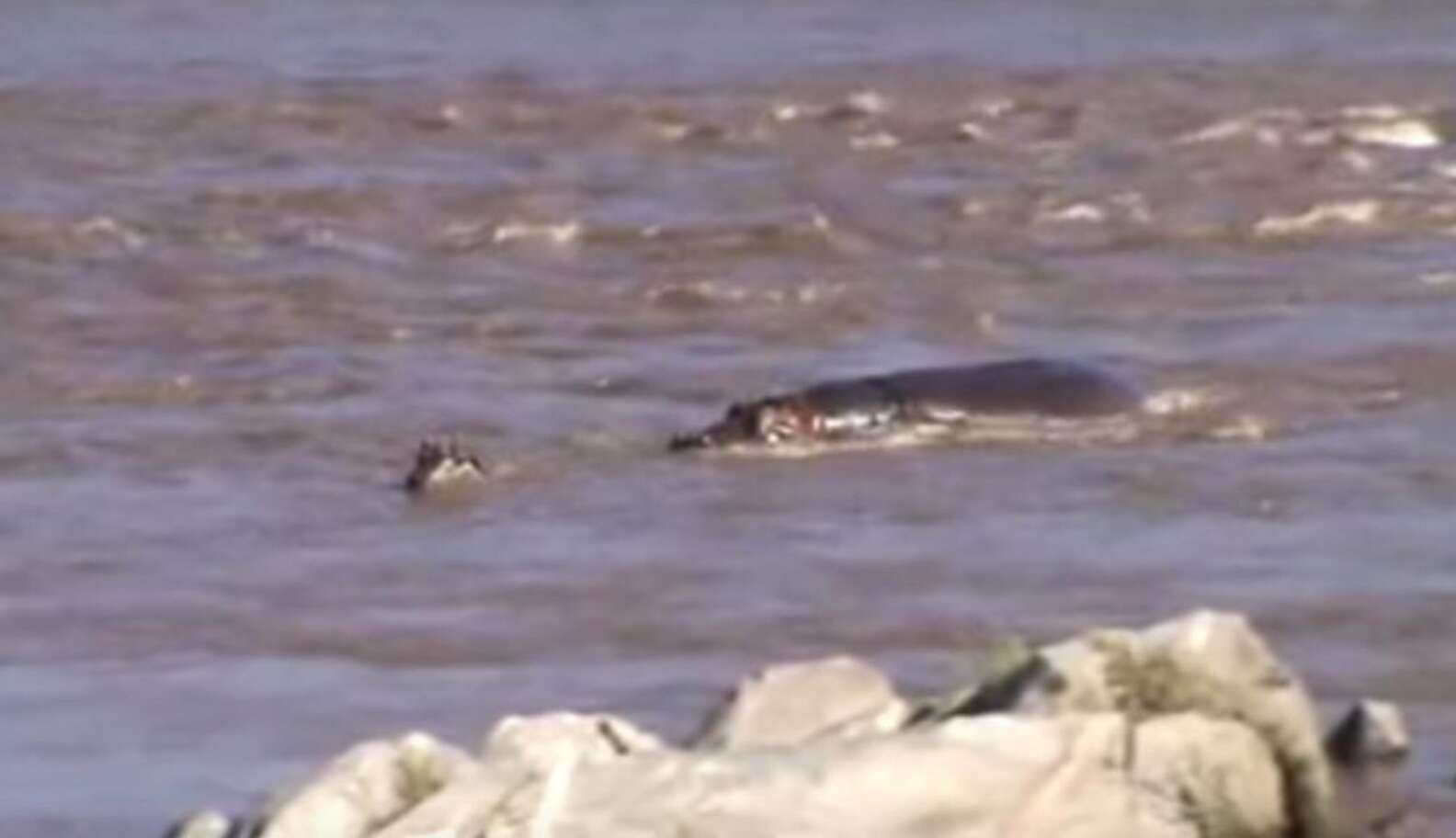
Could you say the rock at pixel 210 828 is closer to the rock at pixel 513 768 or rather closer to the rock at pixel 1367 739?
the rock at pixel 513 768

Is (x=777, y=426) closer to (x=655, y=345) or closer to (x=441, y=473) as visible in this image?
(x=441, y=473)

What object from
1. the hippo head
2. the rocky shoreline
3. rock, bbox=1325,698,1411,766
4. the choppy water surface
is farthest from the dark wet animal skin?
the rocky shoreline

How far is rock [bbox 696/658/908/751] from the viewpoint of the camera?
8328 mm

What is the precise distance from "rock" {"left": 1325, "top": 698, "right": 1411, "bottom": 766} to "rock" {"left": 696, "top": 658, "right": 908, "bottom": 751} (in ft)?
2.60

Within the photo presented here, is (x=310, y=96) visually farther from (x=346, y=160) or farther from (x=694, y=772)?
(x=694, y=772)

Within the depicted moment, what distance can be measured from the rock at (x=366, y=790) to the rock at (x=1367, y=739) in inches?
63.3

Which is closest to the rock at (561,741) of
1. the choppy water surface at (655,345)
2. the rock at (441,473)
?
the choppy water surface at (655,345)

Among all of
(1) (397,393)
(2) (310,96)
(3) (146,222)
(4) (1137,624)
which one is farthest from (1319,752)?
(2) (310,96)

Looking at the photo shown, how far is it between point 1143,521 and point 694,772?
4522 mm

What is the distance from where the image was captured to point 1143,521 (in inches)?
484

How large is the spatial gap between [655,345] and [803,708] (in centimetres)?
766

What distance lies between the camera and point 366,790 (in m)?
7.95

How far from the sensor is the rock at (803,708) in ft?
27.3

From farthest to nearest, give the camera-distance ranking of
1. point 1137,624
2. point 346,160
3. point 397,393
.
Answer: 1. point 346,160
2. point 397,393
3. point 1137,624
